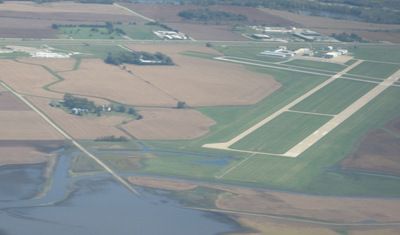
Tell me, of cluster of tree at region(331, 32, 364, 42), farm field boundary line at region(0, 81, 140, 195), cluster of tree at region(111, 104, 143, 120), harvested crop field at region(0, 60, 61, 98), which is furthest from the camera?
cluster of tree at region(331, 32, 364, 42)

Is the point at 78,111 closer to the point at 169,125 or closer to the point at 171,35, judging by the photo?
the point at 169,125

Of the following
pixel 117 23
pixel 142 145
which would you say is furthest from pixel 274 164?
pixel 117 23

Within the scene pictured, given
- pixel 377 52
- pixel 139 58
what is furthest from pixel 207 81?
pixel 377 52

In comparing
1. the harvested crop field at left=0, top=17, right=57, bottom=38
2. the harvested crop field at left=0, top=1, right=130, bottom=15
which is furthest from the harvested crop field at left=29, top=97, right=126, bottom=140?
the harvested crop field at left=0, top=1, right=130, bottom=15

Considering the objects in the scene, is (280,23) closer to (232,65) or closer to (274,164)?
(232,65)

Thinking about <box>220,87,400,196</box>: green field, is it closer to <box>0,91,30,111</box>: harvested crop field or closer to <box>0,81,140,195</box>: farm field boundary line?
<box>0,81,140,195</box>: farm field boundary line
